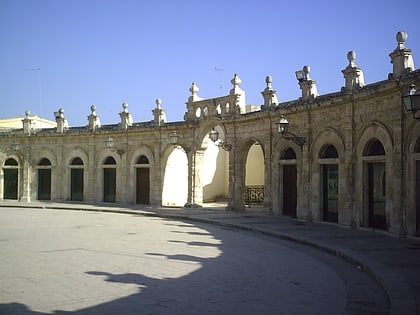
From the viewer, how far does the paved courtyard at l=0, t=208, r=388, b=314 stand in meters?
6.47

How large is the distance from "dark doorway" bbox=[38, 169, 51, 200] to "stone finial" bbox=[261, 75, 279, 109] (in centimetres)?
1639

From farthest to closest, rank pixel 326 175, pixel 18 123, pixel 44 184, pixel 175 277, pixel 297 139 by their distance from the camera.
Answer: pixel 18 123 < pixel 44 184 < pixel 297 139 < pixel 326 175 < pixel 175 277

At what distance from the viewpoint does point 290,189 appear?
18.8m

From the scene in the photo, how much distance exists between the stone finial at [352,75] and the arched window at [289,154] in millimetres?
4126

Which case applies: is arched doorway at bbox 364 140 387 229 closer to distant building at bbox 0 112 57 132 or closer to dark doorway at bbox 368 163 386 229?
dark doorway at bbox 368 163 386 229

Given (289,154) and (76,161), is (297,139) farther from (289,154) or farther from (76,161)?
(76,161)

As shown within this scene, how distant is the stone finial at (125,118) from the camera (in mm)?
26984

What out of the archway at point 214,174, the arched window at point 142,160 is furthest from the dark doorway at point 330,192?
the archway at point 214,174

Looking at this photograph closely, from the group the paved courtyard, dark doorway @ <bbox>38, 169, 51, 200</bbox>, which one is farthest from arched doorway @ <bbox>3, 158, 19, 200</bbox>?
the paved courtyard

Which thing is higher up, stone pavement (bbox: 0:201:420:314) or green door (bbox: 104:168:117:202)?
green door (bbox: 104:168:117:202)

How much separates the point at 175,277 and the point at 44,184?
23.9 metres

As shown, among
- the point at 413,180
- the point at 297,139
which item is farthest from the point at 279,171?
the point at 413,180

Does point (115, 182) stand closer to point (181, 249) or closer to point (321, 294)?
point (181, 249)

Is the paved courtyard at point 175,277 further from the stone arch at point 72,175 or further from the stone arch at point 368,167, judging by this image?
the stone arch at point 72,175
